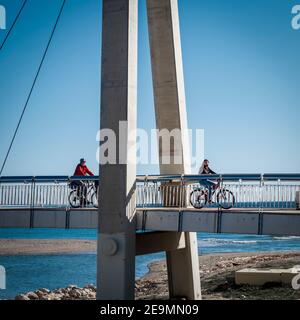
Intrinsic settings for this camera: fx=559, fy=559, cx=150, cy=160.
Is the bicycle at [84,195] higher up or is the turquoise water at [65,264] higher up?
the bicycle at [84,195]

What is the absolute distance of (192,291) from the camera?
69.5 feet

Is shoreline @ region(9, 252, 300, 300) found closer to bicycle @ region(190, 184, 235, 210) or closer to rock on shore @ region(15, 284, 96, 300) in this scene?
rock on shore @ region(15, 284, 96, 300)

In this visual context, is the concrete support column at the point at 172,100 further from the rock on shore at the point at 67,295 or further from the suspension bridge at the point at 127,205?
the rock on shore at the point at 67,295

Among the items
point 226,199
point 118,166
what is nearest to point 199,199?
point 226,199

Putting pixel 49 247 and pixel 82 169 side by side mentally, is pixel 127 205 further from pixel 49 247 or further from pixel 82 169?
pixel 49 247

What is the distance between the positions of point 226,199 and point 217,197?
283 millimetres

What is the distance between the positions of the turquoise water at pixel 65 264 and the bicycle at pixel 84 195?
1150 inches

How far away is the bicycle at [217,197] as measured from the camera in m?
17.2

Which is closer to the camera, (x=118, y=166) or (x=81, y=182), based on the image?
(x=118, y=166)

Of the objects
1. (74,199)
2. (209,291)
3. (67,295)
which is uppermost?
(74,199)

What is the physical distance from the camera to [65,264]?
2876 inches

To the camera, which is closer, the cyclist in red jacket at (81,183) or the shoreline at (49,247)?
the cyclist in red jacket at (81,183)

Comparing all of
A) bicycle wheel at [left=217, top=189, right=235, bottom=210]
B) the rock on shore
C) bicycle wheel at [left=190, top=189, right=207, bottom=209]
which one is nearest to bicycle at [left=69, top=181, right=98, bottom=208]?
bicycle wheel at [left=190, top=189, right=207, bottom=209]

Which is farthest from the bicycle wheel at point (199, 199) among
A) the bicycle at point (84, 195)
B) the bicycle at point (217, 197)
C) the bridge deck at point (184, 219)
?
the bicycle at point (84, 195)
